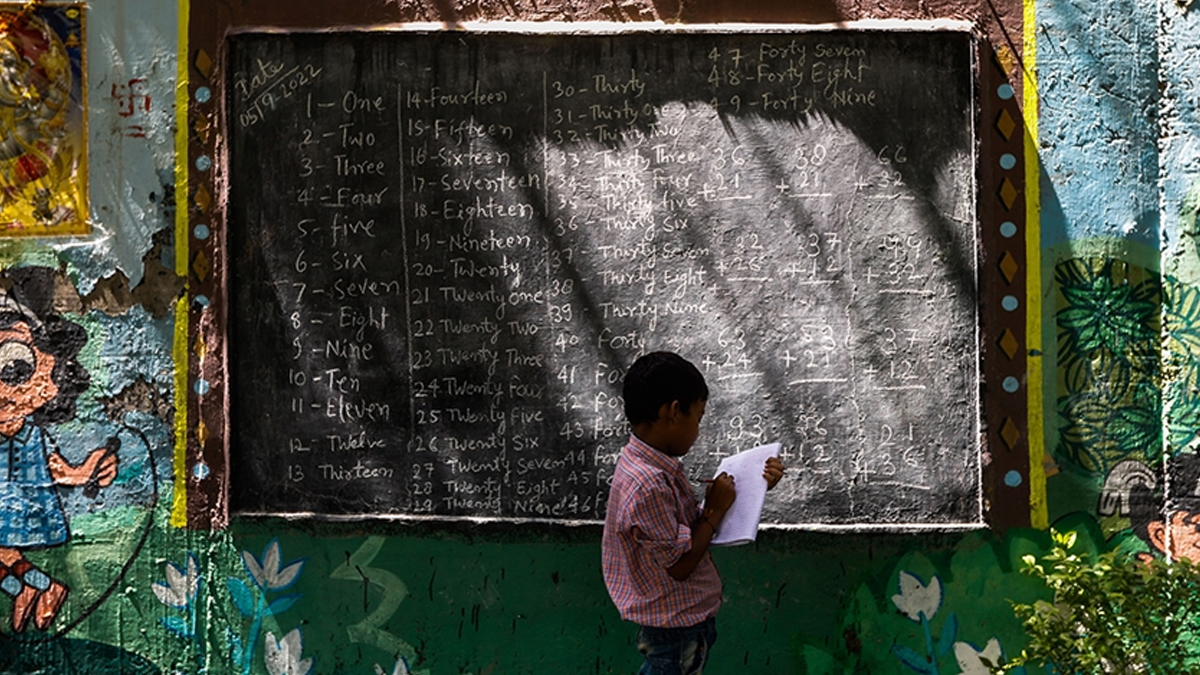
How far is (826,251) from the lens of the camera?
15.2 ft

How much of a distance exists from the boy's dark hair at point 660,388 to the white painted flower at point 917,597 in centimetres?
156

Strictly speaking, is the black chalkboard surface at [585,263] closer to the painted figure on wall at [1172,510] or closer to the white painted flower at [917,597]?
the white painted flower at [917,597]

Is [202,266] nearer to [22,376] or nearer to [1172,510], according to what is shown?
[22,376]

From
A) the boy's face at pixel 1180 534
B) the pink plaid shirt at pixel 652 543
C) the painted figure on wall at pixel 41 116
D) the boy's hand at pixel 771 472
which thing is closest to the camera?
the pink plaid shirt at pixel 652 543

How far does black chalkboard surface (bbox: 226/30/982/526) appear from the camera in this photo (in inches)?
182

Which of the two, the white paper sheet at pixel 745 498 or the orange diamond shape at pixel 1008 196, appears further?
the orange diamond shape at pixel 1008 196

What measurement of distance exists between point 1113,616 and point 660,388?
1912 millimetres

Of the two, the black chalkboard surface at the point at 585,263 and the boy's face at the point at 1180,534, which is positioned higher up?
the black chalkboard surface at the point at 585,263

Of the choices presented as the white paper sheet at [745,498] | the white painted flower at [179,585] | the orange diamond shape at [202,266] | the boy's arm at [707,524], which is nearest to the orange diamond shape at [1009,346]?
the white paper sheet at [745,498]

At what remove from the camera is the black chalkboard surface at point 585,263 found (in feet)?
15.2

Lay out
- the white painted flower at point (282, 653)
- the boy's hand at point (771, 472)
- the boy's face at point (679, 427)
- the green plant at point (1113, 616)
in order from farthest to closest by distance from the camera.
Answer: the white painted flower at point (282, 653) → the green plant at point (1113, 616) → the boy's hand at point (771, 472) → the boy's face at point (679, 427)

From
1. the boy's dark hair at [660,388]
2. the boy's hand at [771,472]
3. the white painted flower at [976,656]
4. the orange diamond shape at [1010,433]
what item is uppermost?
the boy's dark hair at [660,388]

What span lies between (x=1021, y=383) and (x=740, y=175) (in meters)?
1.40

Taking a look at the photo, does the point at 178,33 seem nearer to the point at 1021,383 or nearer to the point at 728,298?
the point at 728,298
